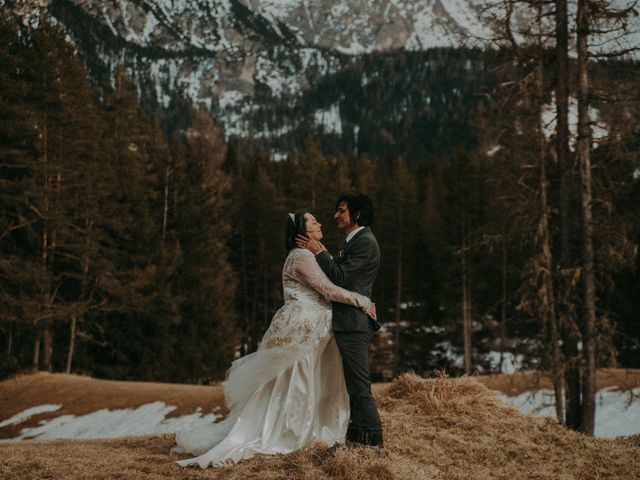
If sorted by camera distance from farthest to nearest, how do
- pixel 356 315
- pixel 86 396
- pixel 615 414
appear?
pixel 86 396 < pixel 615 414 < pixel 356 315

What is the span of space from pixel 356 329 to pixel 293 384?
0.94 metres

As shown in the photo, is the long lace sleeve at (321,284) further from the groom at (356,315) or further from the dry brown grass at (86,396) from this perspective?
the dry brown grass at (86,396)

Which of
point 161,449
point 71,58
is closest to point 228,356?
point 71,58

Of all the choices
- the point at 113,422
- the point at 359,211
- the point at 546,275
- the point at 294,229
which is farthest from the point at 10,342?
the point at 359,211

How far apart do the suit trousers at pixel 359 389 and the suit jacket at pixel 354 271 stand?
12 centimetres

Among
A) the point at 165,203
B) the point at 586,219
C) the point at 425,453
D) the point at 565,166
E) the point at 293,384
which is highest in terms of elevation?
the point at 165,203

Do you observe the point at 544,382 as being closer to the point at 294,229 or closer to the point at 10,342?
the point at 294,229

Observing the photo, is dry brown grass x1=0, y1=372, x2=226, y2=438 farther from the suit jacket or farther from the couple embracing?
the suit jacket

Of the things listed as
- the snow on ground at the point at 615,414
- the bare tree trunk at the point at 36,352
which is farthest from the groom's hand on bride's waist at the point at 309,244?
the bare tree trunk at the point at 36,352

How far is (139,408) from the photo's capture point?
20.5 m

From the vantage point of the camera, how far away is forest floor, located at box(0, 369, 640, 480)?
20.1 ft

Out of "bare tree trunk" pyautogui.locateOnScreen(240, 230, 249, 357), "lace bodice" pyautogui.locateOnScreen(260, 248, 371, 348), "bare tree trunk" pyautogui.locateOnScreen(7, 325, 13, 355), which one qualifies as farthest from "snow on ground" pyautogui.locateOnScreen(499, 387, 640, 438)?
"bare tree trunk" pyautogui.locateOnScreen(240, 230, 249, 357)

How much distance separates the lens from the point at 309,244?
21.7ft

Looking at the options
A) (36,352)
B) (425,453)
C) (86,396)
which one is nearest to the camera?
(425,453)
